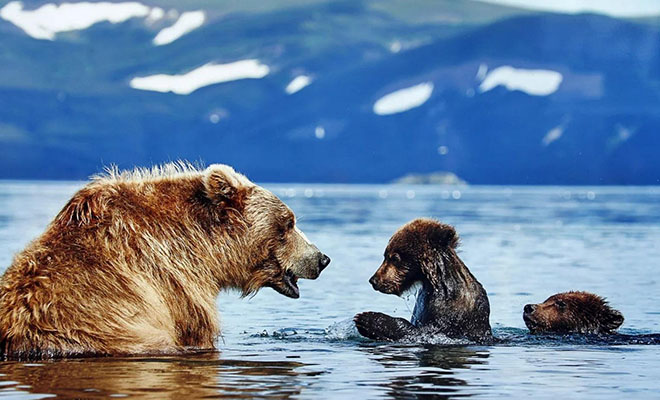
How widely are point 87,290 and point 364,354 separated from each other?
2471 millimetres

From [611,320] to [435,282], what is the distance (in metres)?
1.81

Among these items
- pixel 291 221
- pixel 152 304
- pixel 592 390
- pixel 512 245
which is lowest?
pixel 592 390

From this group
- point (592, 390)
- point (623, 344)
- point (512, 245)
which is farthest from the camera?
point (512, 245)

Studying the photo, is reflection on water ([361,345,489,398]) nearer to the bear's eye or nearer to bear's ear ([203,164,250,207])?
bear's ear ([203,164,250,207])

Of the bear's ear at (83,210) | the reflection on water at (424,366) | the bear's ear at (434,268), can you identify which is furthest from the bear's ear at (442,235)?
the bear's ear at (83,210)

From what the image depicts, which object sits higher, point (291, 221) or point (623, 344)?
point (291, 221)

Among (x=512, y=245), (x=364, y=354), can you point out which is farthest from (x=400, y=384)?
(x=512, y=245)

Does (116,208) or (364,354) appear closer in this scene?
(116,208)

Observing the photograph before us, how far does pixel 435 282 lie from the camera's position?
1148 centimetres

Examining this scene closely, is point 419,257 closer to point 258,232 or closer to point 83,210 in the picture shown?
point 258,232

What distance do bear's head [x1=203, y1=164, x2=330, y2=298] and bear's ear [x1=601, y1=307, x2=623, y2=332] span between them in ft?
11.3

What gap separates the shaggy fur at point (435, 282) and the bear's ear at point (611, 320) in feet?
4.13

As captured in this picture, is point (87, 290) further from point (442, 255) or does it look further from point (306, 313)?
point (306, 313)

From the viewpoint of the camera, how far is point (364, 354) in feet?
32.9
